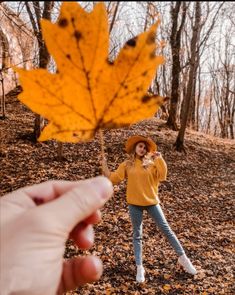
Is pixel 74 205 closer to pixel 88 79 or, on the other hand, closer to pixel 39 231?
pixel 39 231

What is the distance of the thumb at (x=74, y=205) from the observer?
1065mm

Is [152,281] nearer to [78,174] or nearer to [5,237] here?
[78,174]

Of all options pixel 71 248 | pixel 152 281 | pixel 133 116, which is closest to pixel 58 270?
pixel 133 116

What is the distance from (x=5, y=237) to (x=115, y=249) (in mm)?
4571

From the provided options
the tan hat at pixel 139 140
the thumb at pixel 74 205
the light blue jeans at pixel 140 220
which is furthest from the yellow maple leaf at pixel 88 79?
the light blue jeans at pixel 140 220

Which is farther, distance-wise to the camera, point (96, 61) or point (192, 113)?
point (192, 113)

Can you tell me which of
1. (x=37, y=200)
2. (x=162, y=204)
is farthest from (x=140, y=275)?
(x=37, y=200)

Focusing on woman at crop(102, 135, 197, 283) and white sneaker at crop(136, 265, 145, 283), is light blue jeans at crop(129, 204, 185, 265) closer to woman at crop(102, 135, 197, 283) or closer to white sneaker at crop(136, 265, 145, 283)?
woman at crop(102, 135, 197, 283)

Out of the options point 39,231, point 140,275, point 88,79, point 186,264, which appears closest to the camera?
point 88,79

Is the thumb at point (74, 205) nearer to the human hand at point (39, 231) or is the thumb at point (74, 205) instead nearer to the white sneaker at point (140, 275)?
the human hand at point (39, 231)

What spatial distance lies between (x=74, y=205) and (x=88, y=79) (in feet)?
1.31

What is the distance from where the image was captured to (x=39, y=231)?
1044 millimetres

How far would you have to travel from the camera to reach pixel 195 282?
188 inches

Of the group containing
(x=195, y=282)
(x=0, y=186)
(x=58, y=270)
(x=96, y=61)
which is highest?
(x=96, y=61)
